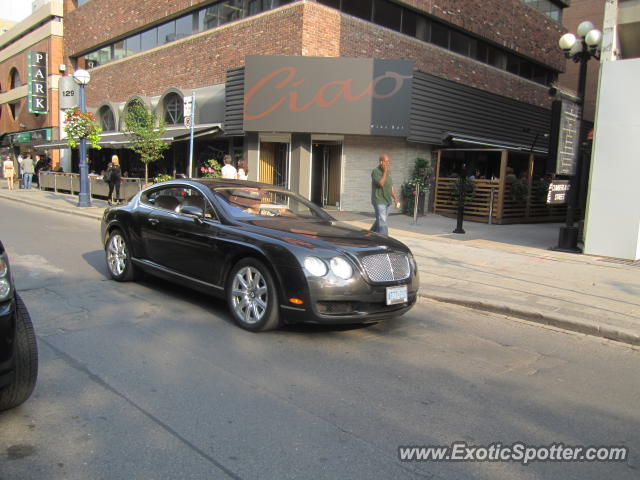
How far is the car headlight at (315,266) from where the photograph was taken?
476 cm

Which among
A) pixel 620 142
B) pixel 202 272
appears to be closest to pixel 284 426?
pixel 202 272

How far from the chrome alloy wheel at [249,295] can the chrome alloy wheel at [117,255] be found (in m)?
2.36

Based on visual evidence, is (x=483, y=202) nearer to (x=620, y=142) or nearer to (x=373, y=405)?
(x=620, y=142)

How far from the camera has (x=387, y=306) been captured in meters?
5.11

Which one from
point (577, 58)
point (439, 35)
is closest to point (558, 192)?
point (577, 58)

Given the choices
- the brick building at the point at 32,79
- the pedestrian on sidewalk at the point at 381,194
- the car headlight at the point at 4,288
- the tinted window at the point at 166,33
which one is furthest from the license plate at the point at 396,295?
the brick building at the point at 32,79

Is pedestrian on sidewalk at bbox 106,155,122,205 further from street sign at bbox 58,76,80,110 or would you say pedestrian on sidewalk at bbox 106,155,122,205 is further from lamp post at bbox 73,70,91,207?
street sign at bbox 58,76,80,110

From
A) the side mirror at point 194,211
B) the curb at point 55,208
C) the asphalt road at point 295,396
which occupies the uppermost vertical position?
the side mirror at point 194,211

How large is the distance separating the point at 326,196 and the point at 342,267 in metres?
13.7

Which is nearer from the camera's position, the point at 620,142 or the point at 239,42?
the point at 620,142

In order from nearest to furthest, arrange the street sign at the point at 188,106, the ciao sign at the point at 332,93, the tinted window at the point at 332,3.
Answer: the street sign at the point at 188,106, the ciao sign at the point at 332,93, the tinted window at the point at 332,3

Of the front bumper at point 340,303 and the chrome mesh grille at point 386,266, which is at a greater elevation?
the chrome mesh grille at point 386,266

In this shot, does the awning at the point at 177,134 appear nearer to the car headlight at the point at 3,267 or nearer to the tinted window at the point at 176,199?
the tinted window at the point at 176,199

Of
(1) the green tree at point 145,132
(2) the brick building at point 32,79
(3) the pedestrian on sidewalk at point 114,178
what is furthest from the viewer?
(2) the brick building at point 32,79
